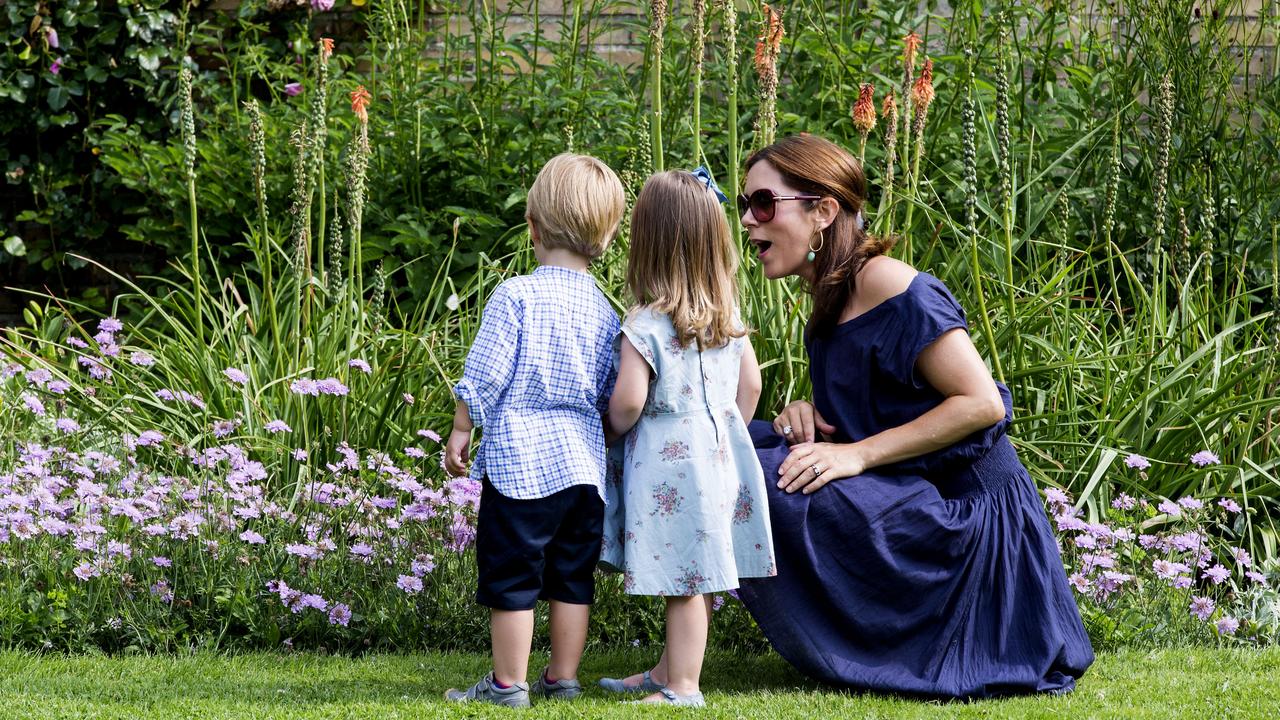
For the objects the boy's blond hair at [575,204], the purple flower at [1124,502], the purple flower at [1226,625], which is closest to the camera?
the boy's blond hair at [575,204]

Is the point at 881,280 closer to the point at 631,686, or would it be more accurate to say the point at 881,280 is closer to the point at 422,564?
the point at 631,686

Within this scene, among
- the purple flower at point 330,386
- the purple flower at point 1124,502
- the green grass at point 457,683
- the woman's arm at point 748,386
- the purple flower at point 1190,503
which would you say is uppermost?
the woman's arm at point 748,386

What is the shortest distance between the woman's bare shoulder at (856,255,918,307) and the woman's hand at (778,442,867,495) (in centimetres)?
36

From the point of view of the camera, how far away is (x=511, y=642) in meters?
2.86

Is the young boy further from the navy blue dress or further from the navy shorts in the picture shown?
the navy blue dress

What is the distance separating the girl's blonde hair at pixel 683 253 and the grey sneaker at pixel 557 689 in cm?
82

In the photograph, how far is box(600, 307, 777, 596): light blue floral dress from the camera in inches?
113

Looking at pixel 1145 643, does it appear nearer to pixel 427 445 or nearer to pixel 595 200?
pixel 595 200

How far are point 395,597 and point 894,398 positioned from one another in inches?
56.4

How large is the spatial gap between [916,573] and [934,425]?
342 millimetres

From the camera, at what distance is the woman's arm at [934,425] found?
3010 millimetres

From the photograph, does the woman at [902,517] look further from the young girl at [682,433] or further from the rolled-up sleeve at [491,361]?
the rolled-up sleeve at [491,361]

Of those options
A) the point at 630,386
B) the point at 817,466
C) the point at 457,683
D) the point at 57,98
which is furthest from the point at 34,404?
the point at 57,98

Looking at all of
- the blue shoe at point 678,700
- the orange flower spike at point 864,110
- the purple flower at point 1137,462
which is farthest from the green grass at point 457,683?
the orange flower spike at point 864,110
